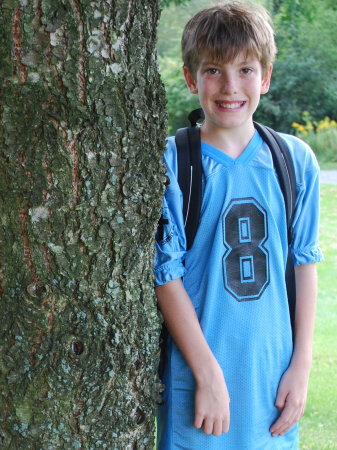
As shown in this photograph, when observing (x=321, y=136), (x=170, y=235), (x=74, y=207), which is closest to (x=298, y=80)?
(x=321, y=136)

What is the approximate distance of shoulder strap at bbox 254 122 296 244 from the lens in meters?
2.23

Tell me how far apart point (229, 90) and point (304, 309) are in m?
0.71

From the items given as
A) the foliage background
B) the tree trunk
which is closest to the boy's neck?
the tree trunk

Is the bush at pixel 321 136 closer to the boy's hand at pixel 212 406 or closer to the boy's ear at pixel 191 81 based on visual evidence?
the boy's ear at pixel 191 81

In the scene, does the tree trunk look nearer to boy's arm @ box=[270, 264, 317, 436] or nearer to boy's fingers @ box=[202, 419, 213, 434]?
boy's fingers @ box=[202, 419, 213, 434]

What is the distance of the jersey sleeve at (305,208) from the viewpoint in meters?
2.28

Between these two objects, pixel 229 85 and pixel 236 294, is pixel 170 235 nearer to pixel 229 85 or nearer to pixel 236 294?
pixel 236 294

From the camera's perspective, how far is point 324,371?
17.8ft

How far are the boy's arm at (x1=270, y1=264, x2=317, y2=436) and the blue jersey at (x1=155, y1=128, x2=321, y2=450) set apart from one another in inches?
1.1

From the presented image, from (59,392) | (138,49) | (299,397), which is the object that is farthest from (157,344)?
(138,49)

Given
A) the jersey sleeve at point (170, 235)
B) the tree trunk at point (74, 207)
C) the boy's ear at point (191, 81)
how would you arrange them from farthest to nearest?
the boy's ear at point (191, 81) < the jersey sleeve at point (170, 235) < the tree trunk at point (74, 207)

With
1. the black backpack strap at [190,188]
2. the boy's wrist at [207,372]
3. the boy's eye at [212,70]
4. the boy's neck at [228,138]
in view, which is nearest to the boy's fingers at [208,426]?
the boy's wrist at [207,372]

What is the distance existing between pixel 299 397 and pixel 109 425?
0.64m

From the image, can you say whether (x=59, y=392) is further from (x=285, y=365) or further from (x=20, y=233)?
(x=285, y=365)
